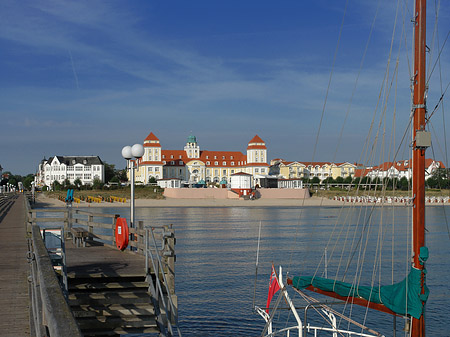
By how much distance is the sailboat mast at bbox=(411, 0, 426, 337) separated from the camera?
8.35 meters

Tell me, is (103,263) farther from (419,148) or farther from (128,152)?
(419,148)

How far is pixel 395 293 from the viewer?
8750 millimetres

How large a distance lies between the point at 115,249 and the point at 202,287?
678 cm

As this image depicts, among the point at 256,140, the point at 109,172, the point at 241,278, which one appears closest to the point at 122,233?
the point at 241,278

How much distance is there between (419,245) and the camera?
27.4ft

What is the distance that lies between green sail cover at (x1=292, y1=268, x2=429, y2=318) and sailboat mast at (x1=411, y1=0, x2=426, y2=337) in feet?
0.48

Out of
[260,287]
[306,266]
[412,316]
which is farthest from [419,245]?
[306,266]

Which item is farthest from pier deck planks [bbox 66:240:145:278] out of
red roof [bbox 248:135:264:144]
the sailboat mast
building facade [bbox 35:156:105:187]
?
red roof [bbox 248:135:264:144]

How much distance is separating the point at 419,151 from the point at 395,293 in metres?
2.42

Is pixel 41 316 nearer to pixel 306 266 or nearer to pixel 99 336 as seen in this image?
pixel 99 336

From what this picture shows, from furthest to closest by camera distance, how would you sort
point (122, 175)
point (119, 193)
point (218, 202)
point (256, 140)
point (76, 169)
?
1. point (122, 175)
2. point (256, 140)
3. point (76, 169)
4. point (119, 193)
5. point (218, 202)

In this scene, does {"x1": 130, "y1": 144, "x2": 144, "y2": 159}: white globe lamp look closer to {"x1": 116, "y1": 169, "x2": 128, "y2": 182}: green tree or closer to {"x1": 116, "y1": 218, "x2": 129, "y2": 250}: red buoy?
{"x1": 116, "y1": 218, "x2": 129, "y2": 250}: red buoy

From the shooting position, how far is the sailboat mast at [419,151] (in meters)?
8.35

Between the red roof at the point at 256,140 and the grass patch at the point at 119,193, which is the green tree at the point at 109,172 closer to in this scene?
the red roof at the point at 256,140
